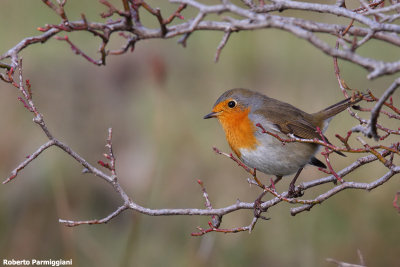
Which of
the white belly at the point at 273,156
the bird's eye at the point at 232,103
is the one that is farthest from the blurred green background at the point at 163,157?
the white belly at the point at 273,156

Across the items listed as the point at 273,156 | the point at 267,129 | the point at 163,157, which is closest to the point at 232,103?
the point at 267,129

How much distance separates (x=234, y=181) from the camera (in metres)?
7.03

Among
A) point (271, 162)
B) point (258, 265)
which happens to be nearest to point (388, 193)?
point (258, 265)

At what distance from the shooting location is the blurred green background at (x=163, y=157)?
6203mm

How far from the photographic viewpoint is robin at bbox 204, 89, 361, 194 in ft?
14.4

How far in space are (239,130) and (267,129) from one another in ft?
0.88

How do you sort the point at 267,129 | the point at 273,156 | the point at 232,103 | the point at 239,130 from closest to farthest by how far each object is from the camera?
the point at 273,156, the point at 239,130, the point at 267,129, the point at 232,103

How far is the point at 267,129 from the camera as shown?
→ 183 inches

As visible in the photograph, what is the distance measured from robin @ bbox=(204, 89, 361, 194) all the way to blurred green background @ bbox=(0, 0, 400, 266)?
67 centimetres

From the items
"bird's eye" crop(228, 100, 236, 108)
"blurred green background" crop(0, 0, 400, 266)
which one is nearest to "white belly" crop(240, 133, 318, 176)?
"bird's eye" crop(228, 100, 236, 108)

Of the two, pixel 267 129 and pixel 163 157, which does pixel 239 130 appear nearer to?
pixel 267 129

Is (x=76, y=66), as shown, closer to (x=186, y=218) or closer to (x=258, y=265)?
(x=186, y=218)

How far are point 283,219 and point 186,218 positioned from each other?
4.05 ft

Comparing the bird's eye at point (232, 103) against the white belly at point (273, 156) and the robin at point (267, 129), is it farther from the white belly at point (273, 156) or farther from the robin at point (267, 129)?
the white belly at point (273, 156)
